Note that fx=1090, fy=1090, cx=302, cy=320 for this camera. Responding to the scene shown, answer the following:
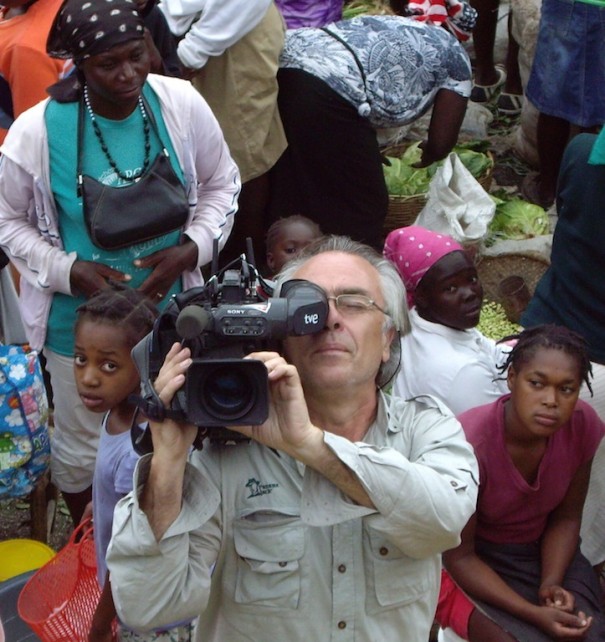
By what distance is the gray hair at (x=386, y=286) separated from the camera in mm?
2150

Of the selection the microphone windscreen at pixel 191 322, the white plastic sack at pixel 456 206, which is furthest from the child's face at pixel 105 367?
the white plastic sack at pixel 456 206

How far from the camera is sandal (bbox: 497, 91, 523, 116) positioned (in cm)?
680

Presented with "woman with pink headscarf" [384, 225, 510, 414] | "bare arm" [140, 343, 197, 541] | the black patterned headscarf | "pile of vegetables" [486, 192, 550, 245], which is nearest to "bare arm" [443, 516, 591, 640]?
"woman with pink headscarf" [384, 225, 510, 414]

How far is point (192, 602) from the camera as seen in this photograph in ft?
6.15

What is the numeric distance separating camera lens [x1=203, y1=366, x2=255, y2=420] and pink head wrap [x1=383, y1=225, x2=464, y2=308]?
1658mm

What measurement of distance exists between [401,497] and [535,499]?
1218mm

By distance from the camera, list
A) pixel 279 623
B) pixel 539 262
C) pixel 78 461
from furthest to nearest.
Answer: pixel 539 262 → pixel 78 461 → pixel 279 623

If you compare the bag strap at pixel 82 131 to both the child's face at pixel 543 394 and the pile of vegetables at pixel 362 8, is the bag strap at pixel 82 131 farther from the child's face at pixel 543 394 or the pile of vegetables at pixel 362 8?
the pile of vegetables at pixel 362 8

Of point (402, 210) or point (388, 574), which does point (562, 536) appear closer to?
point (388, 574)

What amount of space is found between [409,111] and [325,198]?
1.62 feet

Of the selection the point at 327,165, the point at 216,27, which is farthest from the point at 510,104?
the point at 216,27

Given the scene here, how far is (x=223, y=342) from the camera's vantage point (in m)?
1.78

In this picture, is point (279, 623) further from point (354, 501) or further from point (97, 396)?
point (97, 396)

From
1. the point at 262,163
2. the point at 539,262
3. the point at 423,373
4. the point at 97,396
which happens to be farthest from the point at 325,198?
the point at 97,396
